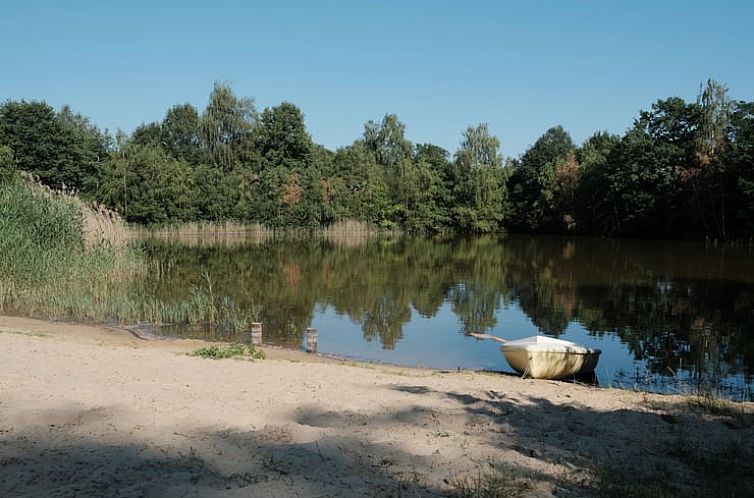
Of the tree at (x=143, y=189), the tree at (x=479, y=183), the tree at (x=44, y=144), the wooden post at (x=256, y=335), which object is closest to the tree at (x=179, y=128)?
the tree at (x=44, y=144)

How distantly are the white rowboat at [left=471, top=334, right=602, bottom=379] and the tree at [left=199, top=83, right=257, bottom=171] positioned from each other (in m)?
59.2

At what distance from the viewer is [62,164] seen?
5716 centimetres

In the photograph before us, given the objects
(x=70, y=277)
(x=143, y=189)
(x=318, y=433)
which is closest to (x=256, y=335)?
(x=318, y=433)

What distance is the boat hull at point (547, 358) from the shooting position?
→ 1043cm

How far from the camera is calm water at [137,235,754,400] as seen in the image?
12.8 m

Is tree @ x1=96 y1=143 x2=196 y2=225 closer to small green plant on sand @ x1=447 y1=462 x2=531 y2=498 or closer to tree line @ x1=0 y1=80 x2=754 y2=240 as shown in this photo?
tree line @ x1=0 y1=80 x2=754 y2=240

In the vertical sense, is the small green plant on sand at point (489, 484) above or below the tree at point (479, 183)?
below

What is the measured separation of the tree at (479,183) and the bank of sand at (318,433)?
61.3 m

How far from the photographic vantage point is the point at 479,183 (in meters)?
68.4

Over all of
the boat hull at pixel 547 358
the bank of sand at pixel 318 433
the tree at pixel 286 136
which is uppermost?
the tree at pixel 286 136

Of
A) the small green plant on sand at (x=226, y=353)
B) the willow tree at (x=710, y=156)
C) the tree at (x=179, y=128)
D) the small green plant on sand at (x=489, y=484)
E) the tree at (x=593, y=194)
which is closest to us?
the small green plant on sand at (x=489, y=484)

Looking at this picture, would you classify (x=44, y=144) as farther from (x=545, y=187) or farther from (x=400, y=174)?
(x=545, y=187)

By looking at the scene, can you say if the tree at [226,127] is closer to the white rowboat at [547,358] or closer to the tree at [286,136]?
the tree at [286,136]

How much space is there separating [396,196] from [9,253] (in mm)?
56100
